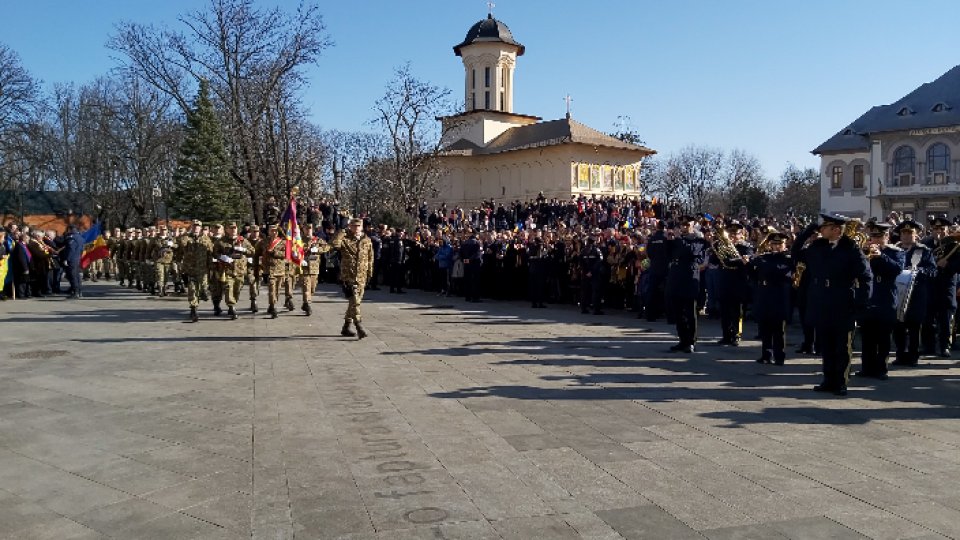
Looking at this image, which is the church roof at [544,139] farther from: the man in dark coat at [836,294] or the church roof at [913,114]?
the man in dark coat at [836,294]

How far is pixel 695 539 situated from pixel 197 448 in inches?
156

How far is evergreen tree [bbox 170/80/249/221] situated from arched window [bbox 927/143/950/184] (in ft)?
169

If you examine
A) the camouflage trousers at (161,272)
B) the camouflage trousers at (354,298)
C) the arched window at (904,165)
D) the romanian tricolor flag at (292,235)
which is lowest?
the camouflage trousers at (354,298)

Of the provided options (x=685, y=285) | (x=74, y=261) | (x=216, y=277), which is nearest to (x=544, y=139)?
(x=74, y=261)

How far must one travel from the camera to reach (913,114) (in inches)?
2388

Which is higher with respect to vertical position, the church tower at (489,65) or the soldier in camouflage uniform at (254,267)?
the church tower at (489,65)

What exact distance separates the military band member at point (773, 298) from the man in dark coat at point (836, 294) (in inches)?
64.3

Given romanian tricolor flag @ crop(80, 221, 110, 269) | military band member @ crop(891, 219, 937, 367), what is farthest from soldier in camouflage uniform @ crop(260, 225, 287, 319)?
military band member @ crop(891, 219, 937, 367)

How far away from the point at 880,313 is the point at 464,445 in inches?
232

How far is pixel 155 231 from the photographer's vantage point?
2278cm

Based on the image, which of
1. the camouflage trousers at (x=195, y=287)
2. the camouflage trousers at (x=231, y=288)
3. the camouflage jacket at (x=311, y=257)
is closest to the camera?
the camouflage trousers at (x=195, y=287)

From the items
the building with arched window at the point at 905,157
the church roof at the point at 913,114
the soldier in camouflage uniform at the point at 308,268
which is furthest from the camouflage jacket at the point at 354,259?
the church roof at the point at 913,114

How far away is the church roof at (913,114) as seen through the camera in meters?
58.8

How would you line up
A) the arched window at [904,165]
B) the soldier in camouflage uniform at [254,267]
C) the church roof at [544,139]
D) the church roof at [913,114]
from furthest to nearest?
the arched window at [904,165] < the church roof at [913,114] < the church roof at [544,139] < the soldier in camouflage uniform at [254,267]
